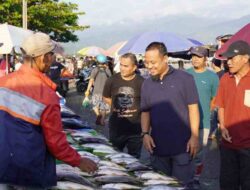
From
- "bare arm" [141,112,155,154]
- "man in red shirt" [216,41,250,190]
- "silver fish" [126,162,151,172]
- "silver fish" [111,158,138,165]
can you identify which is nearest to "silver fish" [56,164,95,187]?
"silver fish" [126,162,151,172]

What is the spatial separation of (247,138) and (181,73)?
932 millimetres

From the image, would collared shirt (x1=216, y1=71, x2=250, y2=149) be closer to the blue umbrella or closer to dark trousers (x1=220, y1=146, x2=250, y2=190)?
dark trousers (x1=220, y1=146, x2=250, y2=190)

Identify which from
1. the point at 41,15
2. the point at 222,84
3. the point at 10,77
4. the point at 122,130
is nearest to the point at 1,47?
the point at 122,130

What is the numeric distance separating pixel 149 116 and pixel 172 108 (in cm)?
38

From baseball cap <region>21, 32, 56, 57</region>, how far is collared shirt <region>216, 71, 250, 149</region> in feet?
7.66

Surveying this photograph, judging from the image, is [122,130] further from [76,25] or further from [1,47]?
[76,25]

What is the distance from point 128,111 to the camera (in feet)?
20.1

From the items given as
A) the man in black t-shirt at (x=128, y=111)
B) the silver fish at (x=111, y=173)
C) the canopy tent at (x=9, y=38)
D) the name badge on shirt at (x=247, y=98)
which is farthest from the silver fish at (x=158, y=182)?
the canopy tent at (x=9, y=38)

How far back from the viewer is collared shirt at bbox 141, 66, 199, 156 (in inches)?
185

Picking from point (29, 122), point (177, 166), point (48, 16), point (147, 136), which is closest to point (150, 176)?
point (177, 166)

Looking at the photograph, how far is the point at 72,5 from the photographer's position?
127 feet

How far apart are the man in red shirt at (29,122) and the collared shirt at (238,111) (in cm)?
228

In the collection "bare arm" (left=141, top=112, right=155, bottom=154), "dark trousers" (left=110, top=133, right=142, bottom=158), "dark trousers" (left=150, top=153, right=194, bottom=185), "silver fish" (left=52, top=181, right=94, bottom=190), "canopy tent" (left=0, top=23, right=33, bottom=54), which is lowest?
"dark trousers" (left=110, top=133, right=142, bottom=158)

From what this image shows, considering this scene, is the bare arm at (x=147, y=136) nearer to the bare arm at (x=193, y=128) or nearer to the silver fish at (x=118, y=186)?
the bare arm at (x=193, y=128)
